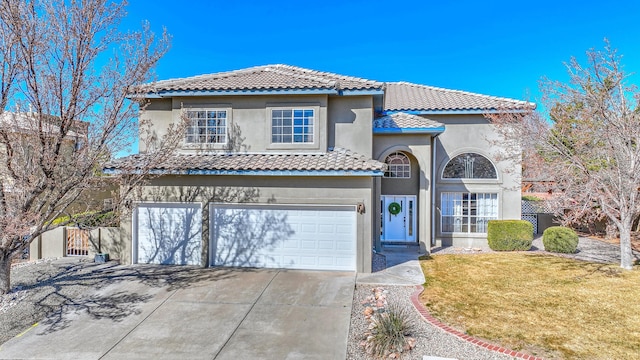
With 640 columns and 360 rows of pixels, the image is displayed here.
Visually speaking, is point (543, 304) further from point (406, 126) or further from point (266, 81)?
point (266, 81)

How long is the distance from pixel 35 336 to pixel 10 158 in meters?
4.58

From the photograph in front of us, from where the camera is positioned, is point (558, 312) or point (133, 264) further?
point (133, 264)

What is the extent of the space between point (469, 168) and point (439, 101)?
3.99 m

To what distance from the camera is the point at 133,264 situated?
12211mm

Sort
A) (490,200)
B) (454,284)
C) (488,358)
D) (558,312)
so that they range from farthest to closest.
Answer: (490,200) < (454,284) < (558,312) < (488,358)

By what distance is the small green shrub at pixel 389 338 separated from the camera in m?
6.27

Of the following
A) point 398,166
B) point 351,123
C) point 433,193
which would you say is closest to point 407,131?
point 398,166

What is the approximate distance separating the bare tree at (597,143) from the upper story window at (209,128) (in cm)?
1324

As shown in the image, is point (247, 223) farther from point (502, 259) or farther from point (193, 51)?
point (193, 51)

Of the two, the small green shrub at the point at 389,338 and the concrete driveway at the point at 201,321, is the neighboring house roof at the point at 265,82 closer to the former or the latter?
the concrete driveway at the point at 201,321

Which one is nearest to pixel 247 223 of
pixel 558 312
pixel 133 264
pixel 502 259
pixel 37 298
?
pixel 133 264

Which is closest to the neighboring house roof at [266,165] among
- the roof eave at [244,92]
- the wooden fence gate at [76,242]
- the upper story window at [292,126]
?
the upper story window at [292,126]

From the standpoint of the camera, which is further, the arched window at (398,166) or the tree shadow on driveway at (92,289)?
the arched window at (398,166)

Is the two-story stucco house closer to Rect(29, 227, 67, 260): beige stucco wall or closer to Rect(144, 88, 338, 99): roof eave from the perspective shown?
Rect(144, 88, 338, 99): roof eave
